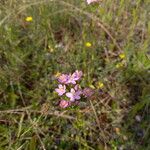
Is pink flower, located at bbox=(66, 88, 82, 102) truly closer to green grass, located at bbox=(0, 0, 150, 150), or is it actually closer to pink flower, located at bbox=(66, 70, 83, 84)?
pink flower, located at bbox=(66, 70, 83, 84)

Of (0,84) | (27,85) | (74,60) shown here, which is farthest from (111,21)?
(0,84)

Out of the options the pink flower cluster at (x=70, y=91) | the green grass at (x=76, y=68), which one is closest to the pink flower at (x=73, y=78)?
the pink flower cluster at (x=70, y=91)

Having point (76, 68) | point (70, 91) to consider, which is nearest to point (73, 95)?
point (70, 91)

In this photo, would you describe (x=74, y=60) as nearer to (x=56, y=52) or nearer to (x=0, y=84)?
(x=56, y=52)

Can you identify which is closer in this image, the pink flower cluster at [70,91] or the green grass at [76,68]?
the pink flower cluster at [70,91]

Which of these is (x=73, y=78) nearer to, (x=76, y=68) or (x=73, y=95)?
(x=73, y=95)

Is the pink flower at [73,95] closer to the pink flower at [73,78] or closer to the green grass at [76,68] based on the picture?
the pink flower at [73,78]
